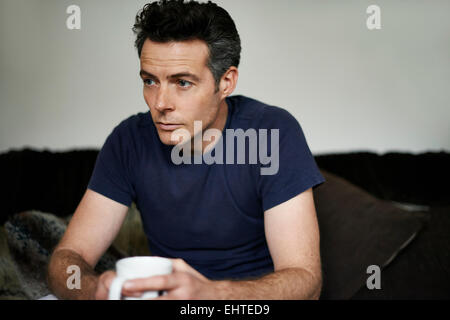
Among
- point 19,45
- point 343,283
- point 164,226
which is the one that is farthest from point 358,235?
point 19,45

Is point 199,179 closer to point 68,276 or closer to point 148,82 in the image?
point 148,82

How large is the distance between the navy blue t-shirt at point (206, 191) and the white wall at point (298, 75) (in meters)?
0.83

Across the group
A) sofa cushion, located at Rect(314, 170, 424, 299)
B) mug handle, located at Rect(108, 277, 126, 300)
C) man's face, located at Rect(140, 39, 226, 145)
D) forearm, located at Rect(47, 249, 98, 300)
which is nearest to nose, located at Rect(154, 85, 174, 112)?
man's face, located at Rect(140, 39, 226, 145)

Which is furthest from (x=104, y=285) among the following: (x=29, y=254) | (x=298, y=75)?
(x=298, y=75)

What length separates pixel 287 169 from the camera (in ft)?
3.45

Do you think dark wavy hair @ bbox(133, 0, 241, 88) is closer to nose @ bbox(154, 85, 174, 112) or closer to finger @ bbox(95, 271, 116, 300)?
nose @ bbox(154, 85, 174, 112)

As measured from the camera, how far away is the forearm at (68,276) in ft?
2.96

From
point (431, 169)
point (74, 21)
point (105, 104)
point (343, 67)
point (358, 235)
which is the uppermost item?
point (74, 21)

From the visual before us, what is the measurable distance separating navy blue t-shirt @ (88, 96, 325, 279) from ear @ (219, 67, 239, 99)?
0.21 feet

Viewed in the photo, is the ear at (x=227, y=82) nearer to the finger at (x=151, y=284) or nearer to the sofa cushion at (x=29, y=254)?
the finger at (x=151, y=284)
